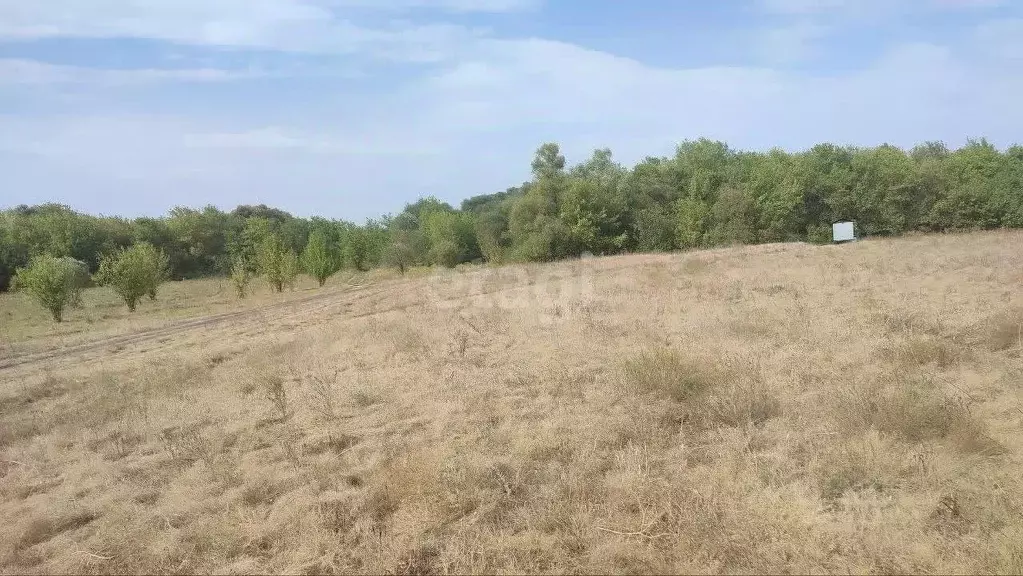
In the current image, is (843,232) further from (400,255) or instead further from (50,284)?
(50,284)

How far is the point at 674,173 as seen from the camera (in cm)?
4472

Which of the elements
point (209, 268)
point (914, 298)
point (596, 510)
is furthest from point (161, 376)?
point (209, 268)

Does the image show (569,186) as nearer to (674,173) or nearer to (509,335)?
(674,173)

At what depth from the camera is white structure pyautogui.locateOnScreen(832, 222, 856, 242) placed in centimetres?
3478

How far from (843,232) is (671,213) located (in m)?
11.2

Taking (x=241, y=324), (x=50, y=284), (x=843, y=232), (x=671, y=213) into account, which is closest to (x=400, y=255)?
(x=671, y=213)

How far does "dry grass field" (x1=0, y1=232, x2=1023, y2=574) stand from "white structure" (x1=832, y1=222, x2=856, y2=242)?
2656 centimetres

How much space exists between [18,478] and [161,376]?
12.6 feet

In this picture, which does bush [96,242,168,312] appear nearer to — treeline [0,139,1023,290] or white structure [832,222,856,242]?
treeline [0,139,1023,290]

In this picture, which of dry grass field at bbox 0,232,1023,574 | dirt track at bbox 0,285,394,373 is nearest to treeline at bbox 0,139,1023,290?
dirt track at bbox 0,285,394,373

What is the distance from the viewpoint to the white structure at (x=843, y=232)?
34781mm

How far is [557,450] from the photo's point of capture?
4.99 metres

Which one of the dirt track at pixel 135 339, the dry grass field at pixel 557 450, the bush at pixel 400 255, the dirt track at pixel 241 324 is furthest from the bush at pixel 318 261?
the dry grass field at pixel 557 450

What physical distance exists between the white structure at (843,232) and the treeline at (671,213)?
2.57 metres
